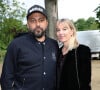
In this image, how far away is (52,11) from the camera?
1380 cm

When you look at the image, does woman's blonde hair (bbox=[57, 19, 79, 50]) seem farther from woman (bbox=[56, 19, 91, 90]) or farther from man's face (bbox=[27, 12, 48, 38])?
man's face (bbox=[27, 12, 48, 38])

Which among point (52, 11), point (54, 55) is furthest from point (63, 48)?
point (52, 11)

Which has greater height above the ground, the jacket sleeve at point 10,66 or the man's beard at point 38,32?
the man's beard at point 38,32

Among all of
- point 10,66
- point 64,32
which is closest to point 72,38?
point 64,32

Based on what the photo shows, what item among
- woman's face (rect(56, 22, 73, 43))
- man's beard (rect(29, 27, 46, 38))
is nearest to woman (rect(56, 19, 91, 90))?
woman's face (rect(56, 22, 73, 43))

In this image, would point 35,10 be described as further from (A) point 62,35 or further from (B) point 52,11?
(B) point 52,11

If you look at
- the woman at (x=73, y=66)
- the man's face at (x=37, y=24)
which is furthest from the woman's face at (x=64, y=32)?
the man's face at (x=37, y=24)

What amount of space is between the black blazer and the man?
137 mm

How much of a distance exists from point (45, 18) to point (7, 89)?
0.92m

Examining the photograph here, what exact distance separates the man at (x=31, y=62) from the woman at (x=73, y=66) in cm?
12

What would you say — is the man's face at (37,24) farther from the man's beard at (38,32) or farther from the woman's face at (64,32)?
the woman's face at (64,32)

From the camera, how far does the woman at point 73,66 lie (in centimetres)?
518

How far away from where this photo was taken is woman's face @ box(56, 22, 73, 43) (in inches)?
212

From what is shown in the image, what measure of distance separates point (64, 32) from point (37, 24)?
0.33 metres
